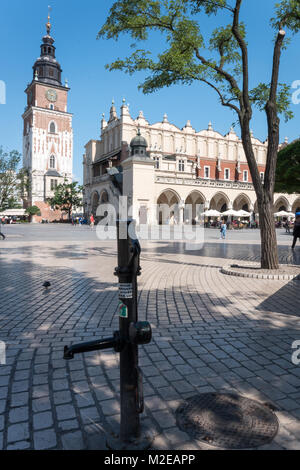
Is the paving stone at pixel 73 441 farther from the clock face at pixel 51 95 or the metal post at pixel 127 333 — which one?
the clock face at pixel 51 95

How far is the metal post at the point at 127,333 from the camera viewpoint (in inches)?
81.9

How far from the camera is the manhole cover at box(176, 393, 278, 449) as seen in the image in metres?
2.21

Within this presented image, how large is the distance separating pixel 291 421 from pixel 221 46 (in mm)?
10215

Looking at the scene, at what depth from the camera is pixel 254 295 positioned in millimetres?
6309

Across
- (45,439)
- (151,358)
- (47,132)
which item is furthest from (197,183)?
(45,439)

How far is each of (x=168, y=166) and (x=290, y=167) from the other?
95.5 feet

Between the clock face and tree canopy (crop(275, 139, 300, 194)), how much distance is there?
64.6 meters

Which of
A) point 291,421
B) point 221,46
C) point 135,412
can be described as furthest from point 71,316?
point 221,46

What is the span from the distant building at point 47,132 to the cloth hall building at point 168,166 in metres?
10.8

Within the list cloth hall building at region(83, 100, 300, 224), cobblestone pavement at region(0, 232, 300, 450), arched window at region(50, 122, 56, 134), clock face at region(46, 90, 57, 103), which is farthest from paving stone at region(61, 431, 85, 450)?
clock face at region(46, 90, 57, 103)

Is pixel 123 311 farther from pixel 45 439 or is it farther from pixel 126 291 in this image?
pixel 45 439

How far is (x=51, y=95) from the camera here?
72.3 meters

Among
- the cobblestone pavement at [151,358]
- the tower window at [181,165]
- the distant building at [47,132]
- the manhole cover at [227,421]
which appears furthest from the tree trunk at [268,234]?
the distant building at [47,132]

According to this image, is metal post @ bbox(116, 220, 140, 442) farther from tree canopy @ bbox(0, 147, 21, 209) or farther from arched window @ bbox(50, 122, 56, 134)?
arched window @ bbox(50, 122, 56, 134)
